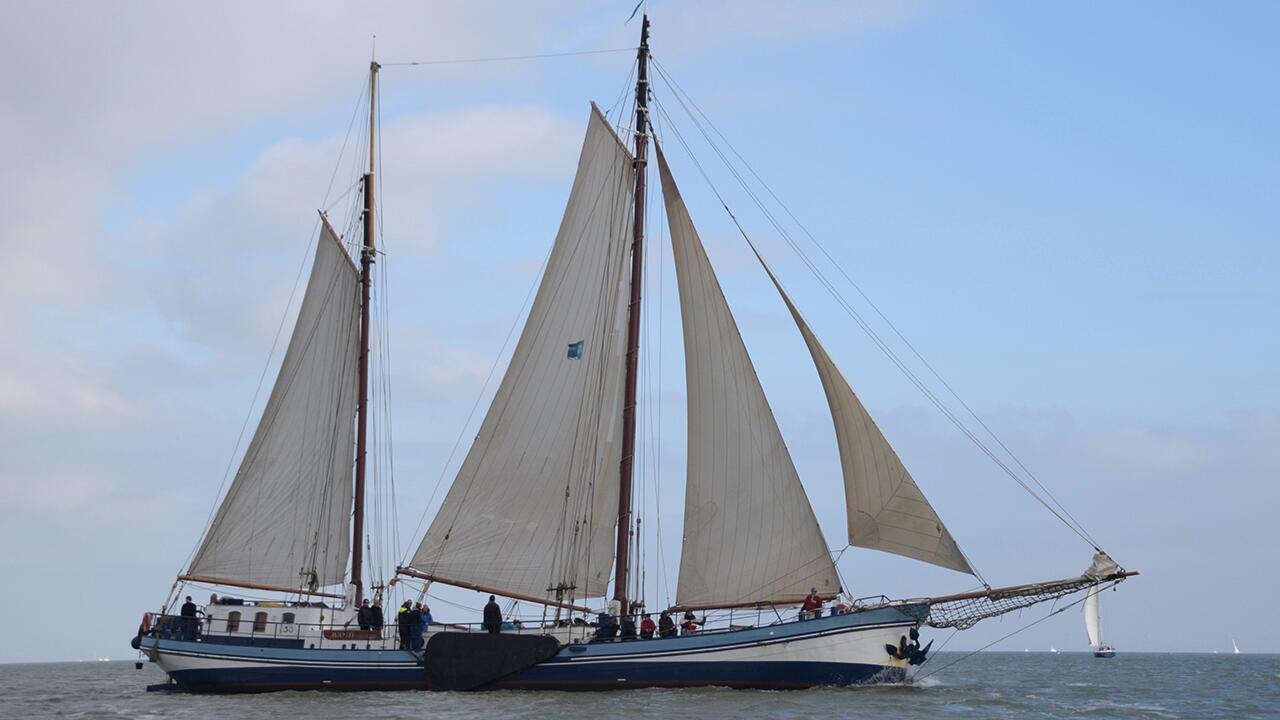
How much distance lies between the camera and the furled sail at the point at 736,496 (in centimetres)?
4009

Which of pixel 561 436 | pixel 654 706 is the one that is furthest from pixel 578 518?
pixel 654 706

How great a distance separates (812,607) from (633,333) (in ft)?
34.6

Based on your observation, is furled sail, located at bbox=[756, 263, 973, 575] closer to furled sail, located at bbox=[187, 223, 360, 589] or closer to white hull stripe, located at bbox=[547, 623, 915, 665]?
white hull stripe, located at bbox=[547, 623, 915, 665]

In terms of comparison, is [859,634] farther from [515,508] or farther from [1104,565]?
[515,508]

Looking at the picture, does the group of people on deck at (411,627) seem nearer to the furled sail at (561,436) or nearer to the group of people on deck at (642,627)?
the furled sail at (561,436)

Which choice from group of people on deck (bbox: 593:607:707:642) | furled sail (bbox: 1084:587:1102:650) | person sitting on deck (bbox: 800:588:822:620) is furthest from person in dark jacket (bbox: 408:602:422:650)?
furled sail (bbox: 1084:587:1102:650)

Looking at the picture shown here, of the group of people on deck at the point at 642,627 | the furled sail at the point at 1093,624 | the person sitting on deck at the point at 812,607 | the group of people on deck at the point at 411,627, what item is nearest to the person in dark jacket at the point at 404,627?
the group of people on deck at the point at 411,627

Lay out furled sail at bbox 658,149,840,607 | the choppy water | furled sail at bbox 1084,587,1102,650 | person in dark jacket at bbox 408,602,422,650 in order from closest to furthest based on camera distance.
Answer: the choppy water → furled sail at bbox 658,149,840,607 → person in dark jacket at bbox 408,602,422,650 → furled sail at bbox 1084,587,1102,650

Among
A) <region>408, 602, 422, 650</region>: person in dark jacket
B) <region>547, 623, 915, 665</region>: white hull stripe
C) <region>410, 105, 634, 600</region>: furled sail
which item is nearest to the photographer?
<region>547, 623, 915, 665</region>: white hull stripe

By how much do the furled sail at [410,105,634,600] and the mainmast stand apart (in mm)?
297

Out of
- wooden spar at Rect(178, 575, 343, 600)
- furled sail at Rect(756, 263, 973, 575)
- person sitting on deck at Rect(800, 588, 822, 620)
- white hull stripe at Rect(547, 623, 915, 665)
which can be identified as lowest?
white hull stripe at Rect(547, 623, 915, 665)

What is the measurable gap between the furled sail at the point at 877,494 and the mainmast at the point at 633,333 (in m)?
6.48

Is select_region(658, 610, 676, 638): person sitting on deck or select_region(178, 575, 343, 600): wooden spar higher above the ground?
select_region(178, 575, 343, 600): wooden spar

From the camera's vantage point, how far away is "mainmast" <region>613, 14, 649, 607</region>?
42562 mm
